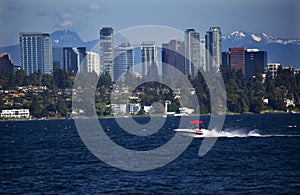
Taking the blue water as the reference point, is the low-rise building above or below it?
above

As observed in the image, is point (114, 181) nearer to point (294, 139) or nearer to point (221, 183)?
point (221, 183)

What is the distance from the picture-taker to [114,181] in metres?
46.4

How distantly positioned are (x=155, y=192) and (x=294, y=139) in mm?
39199

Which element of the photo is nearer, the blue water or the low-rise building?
the blue water

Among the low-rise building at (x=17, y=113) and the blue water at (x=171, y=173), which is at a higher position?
the low-rise building at (x=17, y=113)

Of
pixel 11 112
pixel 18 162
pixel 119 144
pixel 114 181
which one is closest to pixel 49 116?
pixel 11 112

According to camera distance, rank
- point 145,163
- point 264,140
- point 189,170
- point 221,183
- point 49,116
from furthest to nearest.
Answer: point 49,116, point 264,140, point 145,163, point 189,170, point 221,183

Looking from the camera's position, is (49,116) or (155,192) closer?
(155,192)

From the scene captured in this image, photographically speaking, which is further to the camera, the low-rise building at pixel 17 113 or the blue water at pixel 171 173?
the low-rise building at pixel 17 113

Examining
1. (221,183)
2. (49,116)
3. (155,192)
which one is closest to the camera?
(155,192)

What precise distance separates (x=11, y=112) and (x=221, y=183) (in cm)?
15857

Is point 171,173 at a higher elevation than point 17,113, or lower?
lower

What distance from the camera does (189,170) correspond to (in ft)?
168

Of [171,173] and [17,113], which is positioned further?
[17,113]
